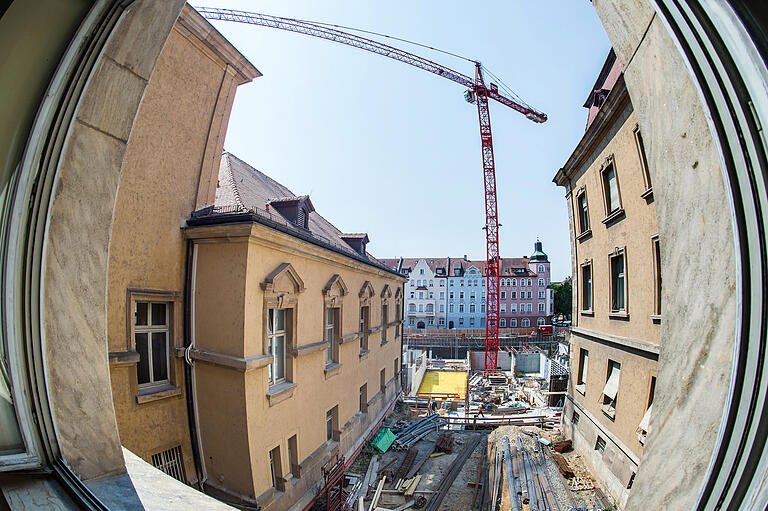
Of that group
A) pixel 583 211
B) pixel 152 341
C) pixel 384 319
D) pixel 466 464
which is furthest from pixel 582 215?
pixel 152 341

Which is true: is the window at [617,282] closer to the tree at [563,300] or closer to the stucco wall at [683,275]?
the stucco wall at [683,275]

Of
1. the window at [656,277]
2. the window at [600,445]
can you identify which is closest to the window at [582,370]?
the window at [600,445]

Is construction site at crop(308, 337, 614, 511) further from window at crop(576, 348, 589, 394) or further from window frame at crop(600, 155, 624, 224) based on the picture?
window frame at crop(600, 155, 624, 224)

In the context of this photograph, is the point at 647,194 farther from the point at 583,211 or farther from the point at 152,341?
the point at 152,341

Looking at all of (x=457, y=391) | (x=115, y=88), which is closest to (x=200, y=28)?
(x=115, y=88)

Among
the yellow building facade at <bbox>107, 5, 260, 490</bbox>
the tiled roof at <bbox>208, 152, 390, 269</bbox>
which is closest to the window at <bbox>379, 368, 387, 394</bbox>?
the tiled roof at <bbox>208, 152, 390, 269</bbox>

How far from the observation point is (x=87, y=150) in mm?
2111

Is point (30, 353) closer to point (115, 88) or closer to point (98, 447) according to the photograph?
point (98, 447)

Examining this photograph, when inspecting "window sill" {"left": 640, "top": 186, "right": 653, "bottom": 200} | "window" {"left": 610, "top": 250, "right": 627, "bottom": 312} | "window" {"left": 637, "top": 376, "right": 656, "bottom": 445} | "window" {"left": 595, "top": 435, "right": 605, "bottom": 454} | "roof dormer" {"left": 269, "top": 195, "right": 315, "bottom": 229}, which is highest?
"roof dormer" {"left": 269, "top": 195, "right": 315, "bottom": 229}

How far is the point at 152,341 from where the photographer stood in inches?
251

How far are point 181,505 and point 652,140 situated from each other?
10.0 ft

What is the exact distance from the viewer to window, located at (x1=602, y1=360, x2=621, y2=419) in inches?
326

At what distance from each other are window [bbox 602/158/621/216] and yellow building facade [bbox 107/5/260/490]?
9983mm

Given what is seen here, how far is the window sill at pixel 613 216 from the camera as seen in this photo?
8.16 meters
